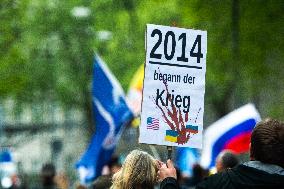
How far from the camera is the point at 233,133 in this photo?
1489 cm

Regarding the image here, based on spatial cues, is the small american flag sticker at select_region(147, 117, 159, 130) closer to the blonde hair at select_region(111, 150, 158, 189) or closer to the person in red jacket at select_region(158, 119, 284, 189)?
the blonde hair at select_region(111, 150, 158, 189)

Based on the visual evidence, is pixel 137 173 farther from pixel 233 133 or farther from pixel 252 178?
pixel 233 133

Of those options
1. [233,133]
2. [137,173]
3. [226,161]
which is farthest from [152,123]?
[233,133]

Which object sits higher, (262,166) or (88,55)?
(88,55)

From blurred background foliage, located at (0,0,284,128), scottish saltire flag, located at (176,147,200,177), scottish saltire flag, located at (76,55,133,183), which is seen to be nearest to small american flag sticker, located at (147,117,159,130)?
scottish saltire flag, located at (76,55,133,183)

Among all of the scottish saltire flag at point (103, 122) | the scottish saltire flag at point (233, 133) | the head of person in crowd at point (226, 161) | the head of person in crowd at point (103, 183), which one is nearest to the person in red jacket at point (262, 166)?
the head of person in crowd at point (103, 183)

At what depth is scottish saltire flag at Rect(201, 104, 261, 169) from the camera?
14.6m

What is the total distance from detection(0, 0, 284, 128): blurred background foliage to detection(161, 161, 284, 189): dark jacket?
15.8 m

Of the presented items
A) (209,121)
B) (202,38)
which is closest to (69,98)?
(209,121)

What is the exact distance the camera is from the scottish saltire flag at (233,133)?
14633mm

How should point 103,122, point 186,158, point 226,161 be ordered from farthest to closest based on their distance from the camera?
point 186,158, point 103,122, point 226,161

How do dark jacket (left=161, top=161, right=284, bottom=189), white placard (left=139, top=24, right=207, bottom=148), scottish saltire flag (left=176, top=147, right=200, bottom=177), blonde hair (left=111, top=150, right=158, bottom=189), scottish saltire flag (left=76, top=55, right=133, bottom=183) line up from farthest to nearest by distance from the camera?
scottish saltire flag (left=176, top=147, right=200, bottom=177)
scottish saltire flag (left=76, top=55, right=133, bottom=183)
white placard (left=139, top=24, right=207, bottom=148)
blonde hair (left=111, top=150, right=158, bottom=189)
dark jacket (left=161, top=161, right=284, bottom=189)

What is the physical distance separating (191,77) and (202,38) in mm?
279

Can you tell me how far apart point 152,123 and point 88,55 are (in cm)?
2542
